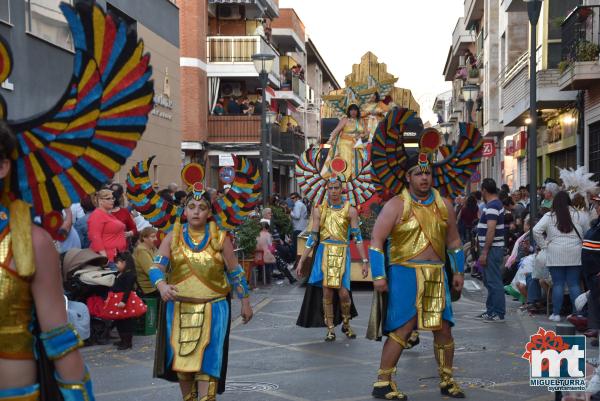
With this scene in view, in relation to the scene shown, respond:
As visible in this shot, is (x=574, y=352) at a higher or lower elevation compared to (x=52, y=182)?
lower

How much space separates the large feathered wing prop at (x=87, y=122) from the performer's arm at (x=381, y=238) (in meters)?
3.99

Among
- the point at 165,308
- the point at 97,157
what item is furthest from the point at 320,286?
the point at 97,157

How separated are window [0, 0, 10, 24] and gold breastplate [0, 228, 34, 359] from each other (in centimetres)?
1314

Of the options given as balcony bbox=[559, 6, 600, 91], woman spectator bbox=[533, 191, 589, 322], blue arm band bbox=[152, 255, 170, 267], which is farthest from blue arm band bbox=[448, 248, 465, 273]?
balcony bbox=[559, 6, 600, 91]

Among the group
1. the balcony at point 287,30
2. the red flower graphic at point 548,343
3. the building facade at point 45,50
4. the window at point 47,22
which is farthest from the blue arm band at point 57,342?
the balcony at point 287,30

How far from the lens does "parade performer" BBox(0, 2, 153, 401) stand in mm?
3576

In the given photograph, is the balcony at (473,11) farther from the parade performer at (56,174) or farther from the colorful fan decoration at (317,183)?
the parade performer at (56,174)

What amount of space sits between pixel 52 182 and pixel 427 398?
482cm

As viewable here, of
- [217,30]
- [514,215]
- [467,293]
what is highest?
[217,30]

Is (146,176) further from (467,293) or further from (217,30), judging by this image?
(217,30)

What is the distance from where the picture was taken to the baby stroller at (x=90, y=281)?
1090cm

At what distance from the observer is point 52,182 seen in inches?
151

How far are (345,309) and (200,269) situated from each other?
4880 mm
